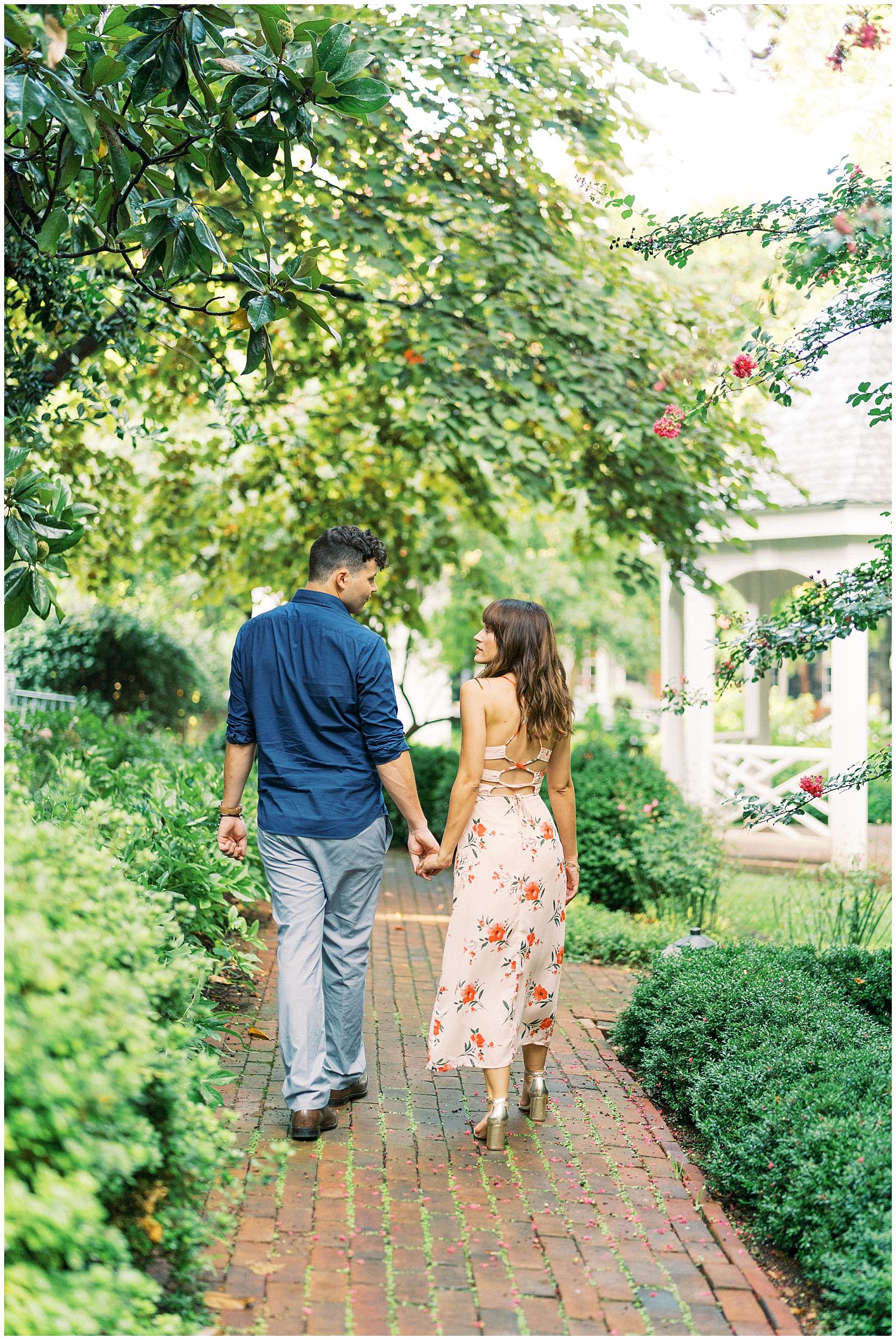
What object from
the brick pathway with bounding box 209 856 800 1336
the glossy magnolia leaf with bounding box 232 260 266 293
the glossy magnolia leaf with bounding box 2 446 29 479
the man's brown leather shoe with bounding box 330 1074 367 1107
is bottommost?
the brick pathway with bounding box 209 856 800 1336

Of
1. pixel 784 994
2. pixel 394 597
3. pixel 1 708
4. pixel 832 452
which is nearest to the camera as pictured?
pixel 1 708

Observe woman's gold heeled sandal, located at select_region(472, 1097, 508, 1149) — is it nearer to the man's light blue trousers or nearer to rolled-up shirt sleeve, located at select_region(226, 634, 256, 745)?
the man's light blue trousers

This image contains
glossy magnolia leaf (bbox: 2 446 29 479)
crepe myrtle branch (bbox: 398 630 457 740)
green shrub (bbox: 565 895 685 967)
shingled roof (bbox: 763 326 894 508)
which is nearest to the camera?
glossy magnolia leaf (bbox: 2 446 29 479)

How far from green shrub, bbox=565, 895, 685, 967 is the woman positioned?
2.79m

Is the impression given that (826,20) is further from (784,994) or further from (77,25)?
(784,994)

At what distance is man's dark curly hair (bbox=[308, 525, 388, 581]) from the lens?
4.20m

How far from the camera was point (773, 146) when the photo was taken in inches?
371

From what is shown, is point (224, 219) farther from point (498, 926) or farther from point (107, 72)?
point (498, 926)

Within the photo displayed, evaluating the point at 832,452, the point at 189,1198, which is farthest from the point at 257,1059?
the point at 832,452

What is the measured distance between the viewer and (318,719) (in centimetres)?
403

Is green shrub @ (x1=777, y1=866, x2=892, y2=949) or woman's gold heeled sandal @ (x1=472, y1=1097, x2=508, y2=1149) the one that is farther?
green shrub @ (x1=777, y1=866, x2=892, y2=949)

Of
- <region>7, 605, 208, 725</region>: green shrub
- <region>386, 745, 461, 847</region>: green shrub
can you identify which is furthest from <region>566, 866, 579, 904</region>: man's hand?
<region>7, 605, 208, 725</region>: green shrub

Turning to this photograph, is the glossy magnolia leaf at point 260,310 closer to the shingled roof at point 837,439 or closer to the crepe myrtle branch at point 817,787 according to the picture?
the crepe myrtle branch at point 817,787

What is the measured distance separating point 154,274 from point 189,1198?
3.09 metres
